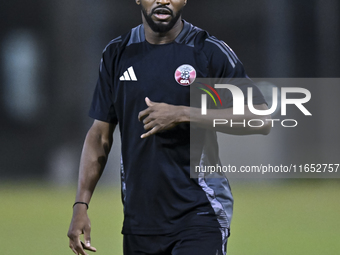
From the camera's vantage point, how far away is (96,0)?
947cm

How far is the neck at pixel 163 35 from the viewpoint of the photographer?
3.11 metres

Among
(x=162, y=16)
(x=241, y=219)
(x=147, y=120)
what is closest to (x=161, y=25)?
(x=162, y=16)

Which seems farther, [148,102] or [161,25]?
[161,25]

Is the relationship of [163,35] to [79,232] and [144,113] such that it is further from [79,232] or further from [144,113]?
[79,232]

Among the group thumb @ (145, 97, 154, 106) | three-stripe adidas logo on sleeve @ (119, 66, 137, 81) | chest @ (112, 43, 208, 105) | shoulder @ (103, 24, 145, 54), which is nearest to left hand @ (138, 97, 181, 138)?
thumb @ (145, 97, 154, 106)

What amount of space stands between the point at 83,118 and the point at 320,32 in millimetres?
4114

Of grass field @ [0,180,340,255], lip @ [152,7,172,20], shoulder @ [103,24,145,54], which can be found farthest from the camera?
grass field @ [0,180,340,255]

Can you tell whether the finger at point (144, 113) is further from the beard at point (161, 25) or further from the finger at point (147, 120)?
the beard at point (161, 25)

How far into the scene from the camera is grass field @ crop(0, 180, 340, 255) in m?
6.29

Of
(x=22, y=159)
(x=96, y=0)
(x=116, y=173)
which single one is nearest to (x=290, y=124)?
(x=116, y=173)

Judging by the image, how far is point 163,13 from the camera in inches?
121

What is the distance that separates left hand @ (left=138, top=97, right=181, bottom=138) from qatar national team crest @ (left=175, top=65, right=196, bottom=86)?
0.68ft

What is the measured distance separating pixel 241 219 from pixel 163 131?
16.4 ft

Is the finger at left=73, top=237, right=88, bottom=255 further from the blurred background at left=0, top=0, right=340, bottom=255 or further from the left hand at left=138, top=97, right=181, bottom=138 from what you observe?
the blurred background at left=0, top=0, right=340, bottom=255
